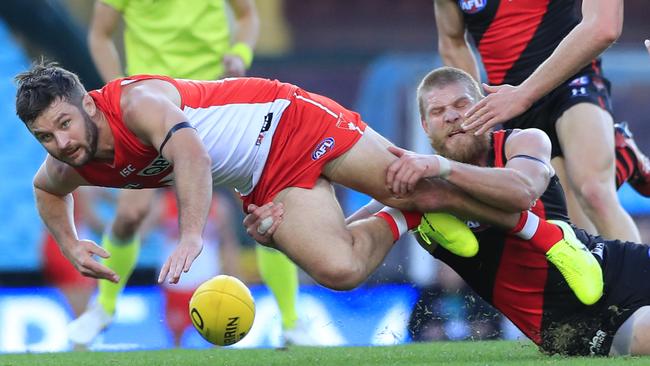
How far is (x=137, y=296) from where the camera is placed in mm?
9883

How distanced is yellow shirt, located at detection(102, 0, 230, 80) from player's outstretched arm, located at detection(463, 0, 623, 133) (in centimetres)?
315

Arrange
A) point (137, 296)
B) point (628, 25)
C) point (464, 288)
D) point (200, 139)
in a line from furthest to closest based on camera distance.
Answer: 1. point (628, 25)
2. point (137, 296)
3. point (464, 288)
4. point (200, 139)

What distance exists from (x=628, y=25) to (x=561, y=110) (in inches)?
212

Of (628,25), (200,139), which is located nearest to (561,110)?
(200,139)

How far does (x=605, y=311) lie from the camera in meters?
5.29

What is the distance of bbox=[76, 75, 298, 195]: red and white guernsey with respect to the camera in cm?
533

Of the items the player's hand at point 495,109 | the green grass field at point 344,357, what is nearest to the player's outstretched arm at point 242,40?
the green grass field at point 344,357

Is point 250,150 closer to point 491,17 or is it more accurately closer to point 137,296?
point 491,17

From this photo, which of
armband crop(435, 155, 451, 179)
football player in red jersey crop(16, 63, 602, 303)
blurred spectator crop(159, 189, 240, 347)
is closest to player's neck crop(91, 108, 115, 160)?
football player in red jersey crop(16, 63, 602, 303)

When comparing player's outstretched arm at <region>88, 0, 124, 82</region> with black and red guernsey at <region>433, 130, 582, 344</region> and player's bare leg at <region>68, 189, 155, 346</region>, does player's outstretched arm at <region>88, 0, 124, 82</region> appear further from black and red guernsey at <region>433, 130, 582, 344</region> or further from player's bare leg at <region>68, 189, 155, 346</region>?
black and red guernsey at <region>433, 130, 582, 344</region>

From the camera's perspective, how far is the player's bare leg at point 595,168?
635cm

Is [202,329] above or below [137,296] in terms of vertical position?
above

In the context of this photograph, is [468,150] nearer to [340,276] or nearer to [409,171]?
[409,171]

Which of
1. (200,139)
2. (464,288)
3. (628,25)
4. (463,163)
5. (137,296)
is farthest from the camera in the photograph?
(628,25)
